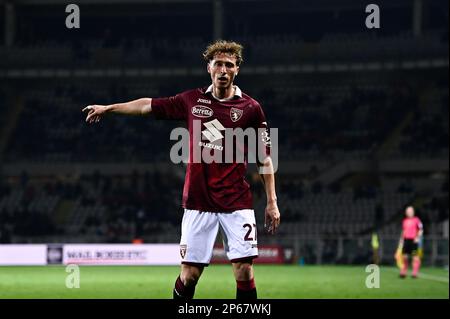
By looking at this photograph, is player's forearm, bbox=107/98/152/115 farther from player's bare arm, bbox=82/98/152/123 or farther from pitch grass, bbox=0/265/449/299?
pitch grass, bbox=0/265/449/299

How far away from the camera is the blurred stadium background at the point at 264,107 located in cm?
3428

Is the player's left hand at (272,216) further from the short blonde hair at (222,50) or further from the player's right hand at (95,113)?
the player's right hand at (95,113)

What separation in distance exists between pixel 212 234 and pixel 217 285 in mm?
10811

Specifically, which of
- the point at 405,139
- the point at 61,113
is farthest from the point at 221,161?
the point at 61,113

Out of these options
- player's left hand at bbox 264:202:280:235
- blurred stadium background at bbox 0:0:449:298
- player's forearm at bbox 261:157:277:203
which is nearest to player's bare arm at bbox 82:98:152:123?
player's forearm at bbox 261:157:277:203

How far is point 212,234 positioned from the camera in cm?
729

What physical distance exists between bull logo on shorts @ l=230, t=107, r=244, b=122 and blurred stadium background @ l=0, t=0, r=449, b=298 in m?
22.6

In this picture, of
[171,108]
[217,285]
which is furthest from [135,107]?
[217,285]

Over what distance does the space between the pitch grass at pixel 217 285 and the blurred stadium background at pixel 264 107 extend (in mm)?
7388

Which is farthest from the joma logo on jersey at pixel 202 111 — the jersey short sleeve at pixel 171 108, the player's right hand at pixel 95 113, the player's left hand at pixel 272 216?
the player's left hand at pixel 272 216

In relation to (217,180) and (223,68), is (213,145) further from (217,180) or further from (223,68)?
(223,68)
